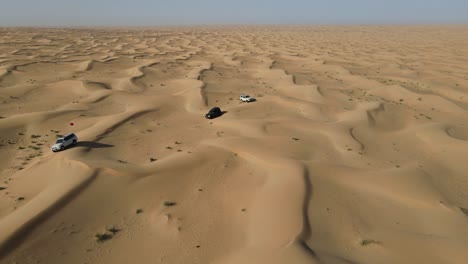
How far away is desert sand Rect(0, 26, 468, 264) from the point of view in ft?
41.7

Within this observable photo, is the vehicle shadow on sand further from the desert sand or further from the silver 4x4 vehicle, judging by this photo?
the silver 4x4 vehicle

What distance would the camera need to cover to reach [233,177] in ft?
57.4

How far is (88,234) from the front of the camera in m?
13.4

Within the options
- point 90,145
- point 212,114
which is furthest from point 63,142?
point 212,114

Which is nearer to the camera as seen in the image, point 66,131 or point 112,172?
point 112,172

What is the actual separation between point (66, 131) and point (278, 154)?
14606 millimetres

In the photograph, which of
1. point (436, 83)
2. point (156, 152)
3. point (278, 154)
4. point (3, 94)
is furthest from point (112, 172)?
point (436, 83)

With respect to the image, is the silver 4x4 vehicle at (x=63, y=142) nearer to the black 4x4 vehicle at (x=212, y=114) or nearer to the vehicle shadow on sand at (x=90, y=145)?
the vehicle shadow on sand at (x=90, y=145)

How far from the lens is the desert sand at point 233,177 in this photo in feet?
41.7

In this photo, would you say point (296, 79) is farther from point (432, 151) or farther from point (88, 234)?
point (88, 234)

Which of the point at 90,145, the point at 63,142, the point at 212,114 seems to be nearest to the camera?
the point at 63,142

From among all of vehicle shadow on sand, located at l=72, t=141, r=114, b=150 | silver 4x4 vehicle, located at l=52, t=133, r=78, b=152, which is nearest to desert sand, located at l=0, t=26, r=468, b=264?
vehicle shadow on sand, located at l=72, t=141, r=114, b=150

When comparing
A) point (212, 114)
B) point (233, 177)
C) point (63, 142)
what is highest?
point (63, 142)

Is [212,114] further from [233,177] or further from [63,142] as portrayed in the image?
[63,142]
